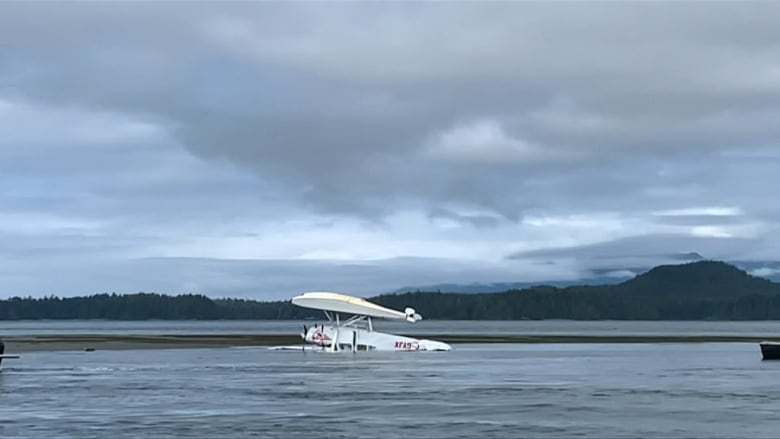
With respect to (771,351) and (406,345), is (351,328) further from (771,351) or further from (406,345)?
(771,351)

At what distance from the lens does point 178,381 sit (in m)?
55.8

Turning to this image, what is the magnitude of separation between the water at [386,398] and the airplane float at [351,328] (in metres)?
3.50

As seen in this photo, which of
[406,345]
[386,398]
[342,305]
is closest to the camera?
[386,398]

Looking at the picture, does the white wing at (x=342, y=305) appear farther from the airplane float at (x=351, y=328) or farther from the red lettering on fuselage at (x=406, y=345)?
the red lettering on fuselage at (x=406, y=345)

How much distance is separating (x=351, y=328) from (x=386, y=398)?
37.5 meters

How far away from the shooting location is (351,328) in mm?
84250

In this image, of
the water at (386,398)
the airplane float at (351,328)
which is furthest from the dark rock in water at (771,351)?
the airplane float at (351,328)

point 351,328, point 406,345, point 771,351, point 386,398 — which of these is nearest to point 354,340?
point 351,328

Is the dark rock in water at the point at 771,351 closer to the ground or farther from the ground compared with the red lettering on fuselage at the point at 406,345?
closer to the ground

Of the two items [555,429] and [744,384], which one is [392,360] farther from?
[555,429]

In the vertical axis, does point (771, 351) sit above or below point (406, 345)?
below

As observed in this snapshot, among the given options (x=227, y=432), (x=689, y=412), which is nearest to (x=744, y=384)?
(x=689, y=412)

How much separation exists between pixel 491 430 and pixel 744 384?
2267 centimetres

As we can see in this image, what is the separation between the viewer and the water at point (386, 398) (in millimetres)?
36875
